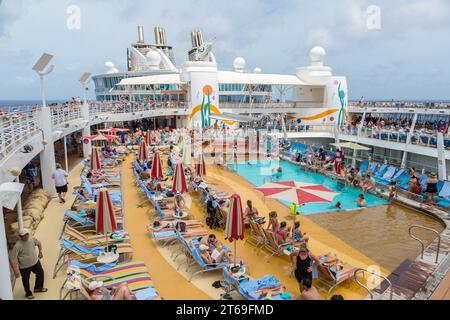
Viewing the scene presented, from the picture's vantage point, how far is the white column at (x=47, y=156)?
10641mm

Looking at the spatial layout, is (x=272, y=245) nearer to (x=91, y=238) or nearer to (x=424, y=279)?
(x=424, y=279)

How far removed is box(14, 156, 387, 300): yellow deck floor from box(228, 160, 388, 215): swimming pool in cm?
129

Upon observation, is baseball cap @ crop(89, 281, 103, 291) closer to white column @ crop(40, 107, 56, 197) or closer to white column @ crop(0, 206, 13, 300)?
white column @ crop(0, 206, 13, 300)

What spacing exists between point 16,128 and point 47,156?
7.41 ft

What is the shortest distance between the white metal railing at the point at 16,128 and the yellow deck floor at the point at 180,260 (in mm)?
2210

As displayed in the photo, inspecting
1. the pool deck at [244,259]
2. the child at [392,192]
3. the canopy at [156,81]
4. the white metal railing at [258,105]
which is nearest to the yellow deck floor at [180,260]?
the pool deck at [244,259]

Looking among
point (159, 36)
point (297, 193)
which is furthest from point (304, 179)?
point (159, 36)

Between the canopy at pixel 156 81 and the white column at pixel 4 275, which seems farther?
the canopy at pixel 156 81

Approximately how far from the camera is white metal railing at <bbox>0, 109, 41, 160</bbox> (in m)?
7.30

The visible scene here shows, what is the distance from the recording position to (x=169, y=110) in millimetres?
28266

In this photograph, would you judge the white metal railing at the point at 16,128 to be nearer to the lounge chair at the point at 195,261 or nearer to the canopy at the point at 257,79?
the lounge chair at the point at 195,261
